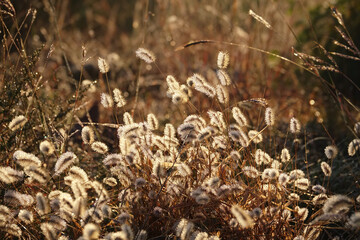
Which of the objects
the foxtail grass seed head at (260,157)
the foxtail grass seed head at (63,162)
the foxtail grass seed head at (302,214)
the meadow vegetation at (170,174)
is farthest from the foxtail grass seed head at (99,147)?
the foxtail grass seed head at (302,214)

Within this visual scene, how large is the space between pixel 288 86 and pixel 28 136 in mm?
2833

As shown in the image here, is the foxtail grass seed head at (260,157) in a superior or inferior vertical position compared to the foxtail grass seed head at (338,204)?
inferior

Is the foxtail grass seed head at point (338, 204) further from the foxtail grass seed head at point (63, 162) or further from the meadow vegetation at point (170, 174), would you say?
the foxtail grass seed head at point (63, 162)

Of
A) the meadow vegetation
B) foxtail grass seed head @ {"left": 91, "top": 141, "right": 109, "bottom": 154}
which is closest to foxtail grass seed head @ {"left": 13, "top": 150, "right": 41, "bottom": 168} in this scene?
the meadow vegetation

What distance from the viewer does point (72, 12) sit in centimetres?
704

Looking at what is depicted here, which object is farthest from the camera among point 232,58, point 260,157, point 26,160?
point 232,58

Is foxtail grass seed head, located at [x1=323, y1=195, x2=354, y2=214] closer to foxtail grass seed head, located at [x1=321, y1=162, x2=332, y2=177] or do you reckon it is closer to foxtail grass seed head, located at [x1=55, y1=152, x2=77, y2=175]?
foxtail grass seed head, located at [x1=321, y1=162, x2=332, y2=177]

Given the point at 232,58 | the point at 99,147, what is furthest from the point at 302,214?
the point at 232,58

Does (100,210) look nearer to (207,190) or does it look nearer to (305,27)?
(207,190)

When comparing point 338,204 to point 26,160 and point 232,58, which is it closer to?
point 26,160

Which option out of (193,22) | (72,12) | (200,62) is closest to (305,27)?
(200,62)

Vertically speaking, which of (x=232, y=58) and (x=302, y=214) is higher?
(x=302, y=214)

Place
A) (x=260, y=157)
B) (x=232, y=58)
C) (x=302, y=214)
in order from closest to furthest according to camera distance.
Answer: (x=302, y=214) < (x=260, y=157) < (x=232, y=58)

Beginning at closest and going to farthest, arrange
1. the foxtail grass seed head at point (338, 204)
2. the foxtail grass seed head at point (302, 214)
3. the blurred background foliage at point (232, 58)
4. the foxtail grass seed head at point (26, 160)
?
the foxtail grass seed head at point (338, 204)
the foxtail grass seed head at point (26, 160)
the foxtail grass seed head at point (302, 214)
the blurred background foliage at point (232, 58)
